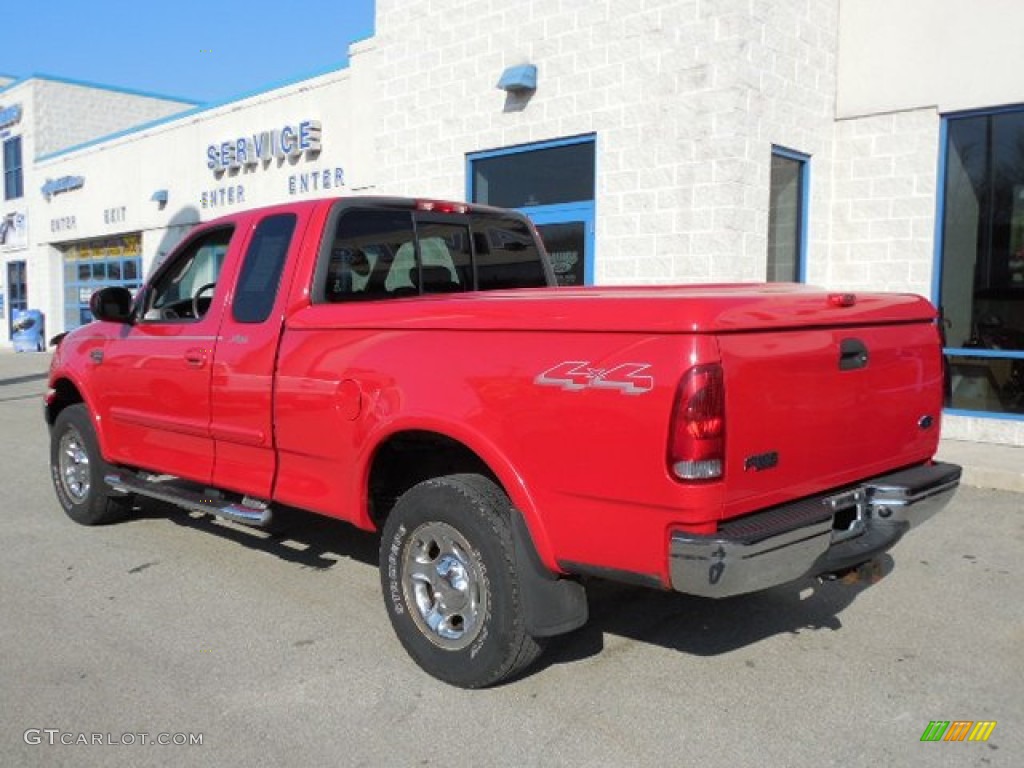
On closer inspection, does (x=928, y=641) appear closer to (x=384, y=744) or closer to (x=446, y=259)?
(x=384, y=744)

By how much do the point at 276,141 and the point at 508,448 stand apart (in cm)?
1247

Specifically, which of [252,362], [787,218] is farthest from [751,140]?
[252,362]

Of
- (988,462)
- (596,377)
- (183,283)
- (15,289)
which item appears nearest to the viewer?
(596,377)

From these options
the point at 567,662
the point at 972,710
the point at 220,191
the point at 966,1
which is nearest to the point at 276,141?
the point at 220,191

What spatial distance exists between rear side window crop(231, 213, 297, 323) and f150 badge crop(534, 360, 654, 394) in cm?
192

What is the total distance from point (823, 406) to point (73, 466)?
16.8ft

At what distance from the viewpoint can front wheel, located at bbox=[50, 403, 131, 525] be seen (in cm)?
591

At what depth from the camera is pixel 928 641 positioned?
4.14m

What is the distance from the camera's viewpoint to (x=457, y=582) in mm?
3637

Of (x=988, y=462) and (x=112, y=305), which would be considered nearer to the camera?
(x=112, y=305)

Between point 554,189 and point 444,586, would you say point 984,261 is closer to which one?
point 554,189

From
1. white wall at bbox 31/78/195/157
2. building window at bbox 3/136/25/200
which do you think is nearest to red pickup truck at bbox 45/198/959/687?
white wall at bbox 31/78/195/157

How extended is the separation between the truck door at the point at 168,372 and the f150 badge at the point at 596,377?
2.33 m

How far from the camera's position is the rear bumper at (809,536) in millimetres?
2889
